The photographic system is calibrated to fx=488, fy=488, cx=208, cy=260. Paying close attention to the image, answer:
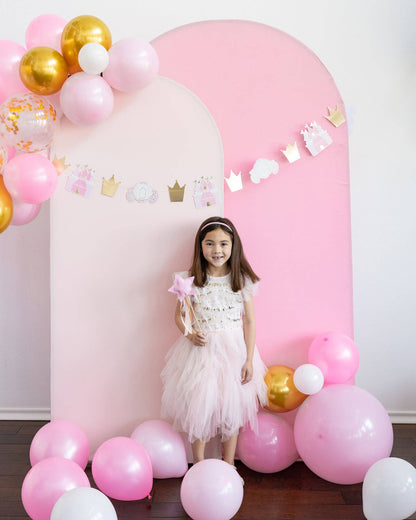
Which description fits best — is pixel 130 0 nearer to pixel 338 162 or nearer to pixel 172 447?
pixel 338 162

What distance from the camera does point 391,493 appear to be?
1.74 meters

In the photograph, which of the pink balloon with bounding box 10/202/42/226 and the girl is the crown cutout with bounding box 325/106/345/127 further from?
the pink balloon with bounding box 10/202/42/226

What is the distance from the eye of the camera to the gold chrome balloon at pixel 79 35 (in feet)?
6.97

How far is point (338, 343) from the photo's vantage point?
234 centimetres

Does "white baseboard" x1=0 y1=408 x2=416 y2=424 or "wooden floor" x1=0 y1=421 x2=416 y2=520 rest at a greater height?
"white baseboard" x1=0 y1=408 x2=416 y2=424

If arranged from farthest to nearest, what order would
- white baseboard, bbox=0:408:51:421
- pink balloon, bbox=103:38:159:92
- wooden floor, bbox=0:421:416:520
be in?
1. white baseboard, bbox=0:408:51:421
2. pink balloon, bbox=103:38:159:92
3. wooden floor, bbox=0:421:416:520

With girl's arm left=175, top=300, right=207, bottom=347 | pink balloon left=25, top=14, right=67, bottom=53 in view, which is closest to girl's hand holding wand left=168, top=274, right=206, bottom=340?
girl's arm left=175, top=300, right=207, bottom=347

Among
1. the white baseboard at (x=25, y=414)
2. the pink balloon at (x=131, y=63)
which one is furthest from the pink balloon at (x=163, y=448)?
the pink balloon at (x=131, y=63)

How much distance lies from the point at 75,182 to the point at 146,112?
49cm

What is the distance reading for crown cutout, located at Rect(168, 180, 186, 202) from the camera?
2408 mm

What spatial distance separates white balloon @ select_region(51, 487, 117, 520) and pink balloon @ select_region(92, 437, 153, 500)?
30cm

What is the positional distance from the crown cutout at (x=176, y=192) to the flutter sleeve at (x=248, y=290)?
0.53 m

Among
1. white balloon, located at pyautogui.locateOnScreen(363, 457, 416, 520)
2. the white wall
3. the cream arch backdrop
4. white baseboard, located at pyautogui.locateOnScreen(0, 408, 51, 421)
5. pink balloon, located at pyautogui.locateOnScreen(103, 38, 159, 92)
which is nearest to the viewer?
white balloon, located at pyautogui.locateOnScreen(363, 457, 416, 520)

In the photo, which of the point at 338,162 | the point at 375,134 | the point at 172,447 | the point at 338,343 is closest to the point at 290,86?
the point at 338,162
